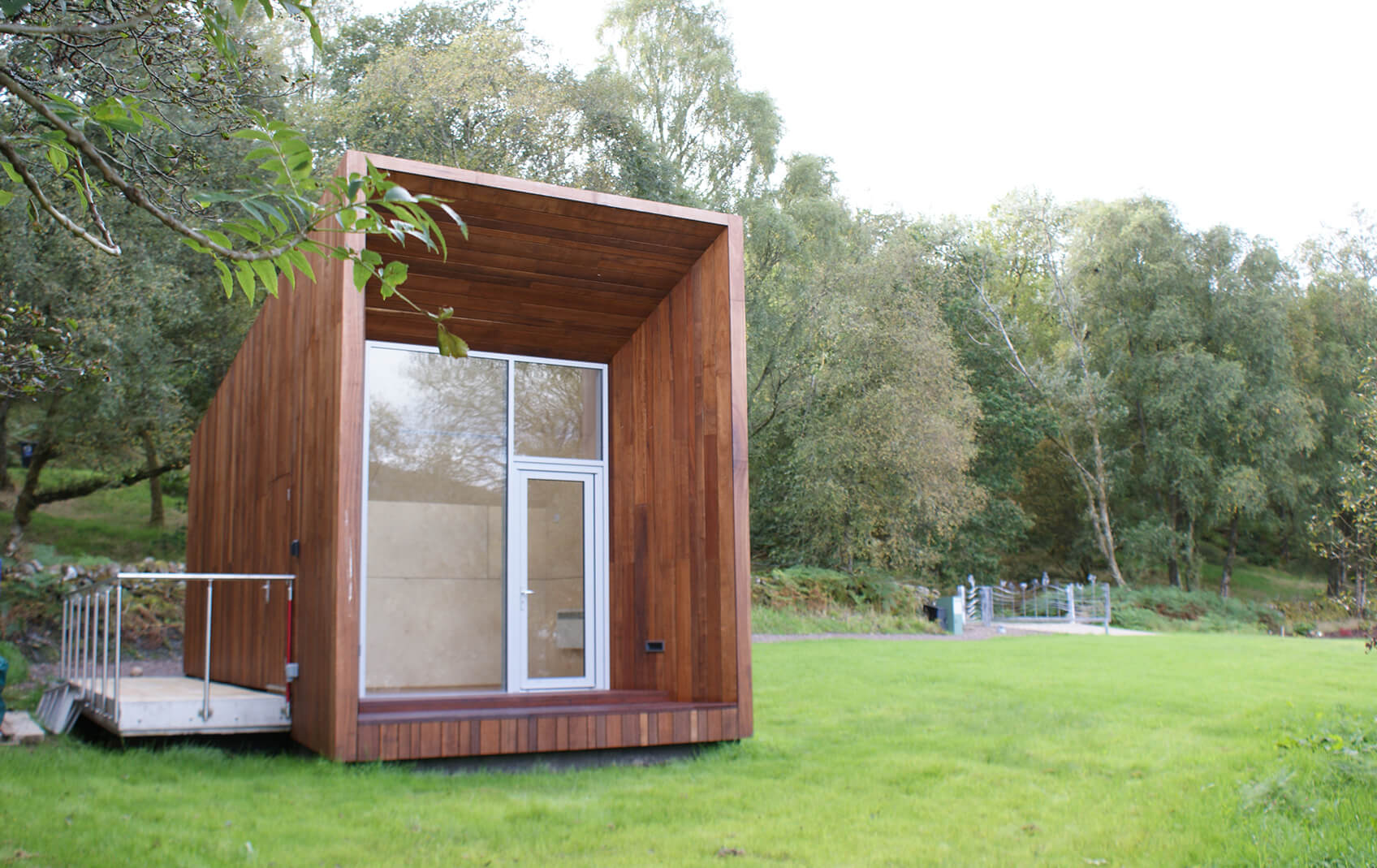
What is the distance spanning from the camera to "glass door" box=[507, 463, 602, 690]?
6.89 meters

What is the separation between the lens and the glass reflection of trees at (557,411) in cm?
716

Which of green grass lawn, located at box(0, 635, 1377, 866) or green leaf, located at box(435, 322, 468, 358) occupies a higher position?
green leaf, located at box(435, 322, 468, 358)

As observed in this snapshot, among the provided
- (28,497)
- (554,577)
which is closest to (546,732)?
(554,577)

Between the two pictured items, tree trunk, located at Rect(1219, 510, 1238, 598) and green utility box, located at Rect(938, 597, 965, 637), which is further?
tree trunk, located at Rect(1219, 510, 1238, 598)

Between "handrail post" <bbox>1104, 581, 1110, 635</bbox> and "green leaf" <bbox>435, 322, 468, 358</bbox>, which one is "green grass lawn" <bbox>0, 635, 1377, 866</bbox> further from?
"handrail post" <bbox>1104, 581, 1110, 635</bbox>

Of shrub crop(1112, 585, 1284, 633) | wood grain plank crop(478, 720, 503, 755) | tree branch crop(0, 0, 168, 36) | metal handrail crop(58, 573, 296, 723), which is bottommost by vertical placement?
shrub crop(1112, 585, 1284, 633)

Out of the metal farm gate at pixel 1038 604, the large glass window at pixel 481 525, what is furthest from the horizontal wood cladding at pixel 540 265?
the metal farm gate at pixel 1038 604

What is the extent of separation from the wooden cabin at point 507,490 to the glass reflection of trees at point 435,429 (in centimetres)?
2

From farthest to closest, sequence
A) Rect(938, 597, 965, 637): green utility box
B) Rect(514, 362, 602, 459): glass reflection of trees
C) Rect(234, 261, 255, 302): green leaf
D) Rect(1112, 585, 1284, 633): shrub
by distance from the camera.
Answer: Rect(1112, 585, 1284, 633): shrub < Rect(938, 597, 965, 637): green utility box < Rect(514, 362, 602, 459): glass reflection of trees < Rect(234, 261, 255, 302): green leaf

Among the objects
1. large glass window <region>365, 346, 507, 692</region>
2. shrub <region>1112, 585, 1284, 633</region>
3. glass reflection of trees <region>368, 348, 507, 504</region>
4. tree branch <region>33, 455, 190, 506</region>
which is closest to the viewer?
large glass window <region>365, 346, 507, 692</region>

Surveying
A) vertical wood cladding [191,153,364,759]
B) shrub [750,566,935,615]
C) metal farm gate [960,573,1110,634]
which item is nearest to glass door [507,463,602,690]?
vertical wood cladding [191,153,364,759]

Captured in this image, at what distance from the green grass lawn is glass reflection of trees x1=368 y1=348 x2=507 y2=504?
2.10 meters

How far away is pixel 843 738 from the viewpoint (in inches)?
234

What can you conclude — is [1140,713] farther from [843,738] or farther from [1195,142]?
[1195,142]
